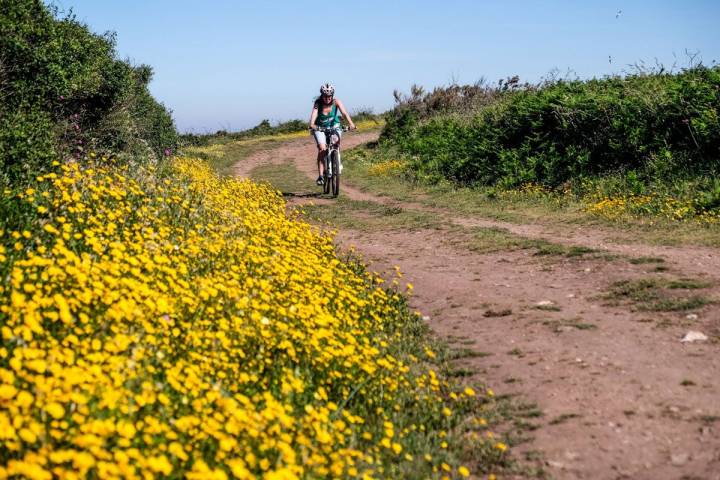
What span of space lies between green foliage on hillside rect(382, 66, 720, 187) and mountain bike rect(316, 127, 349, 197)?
4.13m

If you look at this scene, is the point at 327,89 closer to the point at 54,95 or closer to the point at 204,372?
the point at 54,95

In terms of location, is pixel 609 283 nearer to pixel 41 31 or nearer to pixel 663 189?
pixel 663 189

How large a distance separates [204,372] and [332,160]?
1260 centimetres

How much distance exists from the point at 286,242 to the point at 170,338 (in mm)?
3851

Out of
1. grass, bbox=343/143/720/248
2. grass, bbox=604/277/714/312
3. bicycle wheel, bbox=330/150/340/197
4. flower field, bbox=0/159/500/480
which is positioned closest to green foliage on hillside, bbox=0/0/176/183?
flower field, bbox=0/159/500/480

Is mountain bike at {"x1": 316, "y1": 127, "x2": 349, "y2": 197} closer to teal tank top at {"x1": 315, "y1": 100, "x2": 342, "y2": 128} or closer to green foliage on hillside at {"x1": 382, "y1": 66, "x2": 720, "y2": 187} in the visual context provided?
teal tank top at {"x1": 315, "y1": 100, "x2": 342, "y2": 128}

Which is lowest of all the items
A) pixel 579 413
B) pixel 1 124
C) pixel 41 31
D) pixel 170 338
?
pixel 579 413

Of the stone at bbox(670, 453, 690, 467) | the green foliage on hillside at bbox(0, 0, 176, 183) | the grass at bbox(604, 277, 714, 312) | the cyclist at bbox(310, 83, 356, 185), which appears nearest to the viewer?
the stone at bbox(670, 453, 690, 467)

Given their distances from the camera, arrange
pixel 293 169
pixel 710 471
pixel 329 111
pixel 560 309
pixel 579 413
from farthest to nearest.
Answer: pixel 293 169 < pixel 329 111 < pixel 560 309 < pixel 579 413 < pixel 710 471

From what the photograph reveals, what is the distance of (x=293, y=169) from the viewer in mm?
27641

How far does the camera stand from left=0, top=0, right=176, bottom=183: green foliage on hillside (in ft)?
29.5

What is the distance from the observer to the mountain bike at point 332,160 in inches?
636

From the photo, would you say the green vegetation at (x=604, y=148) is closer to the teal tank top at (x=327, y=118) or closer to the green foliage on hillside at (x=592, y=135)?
the green foliage on hillside at (x=592, y=135)

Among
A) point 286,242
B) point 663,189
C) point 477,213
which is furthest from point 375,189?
point 286,242
